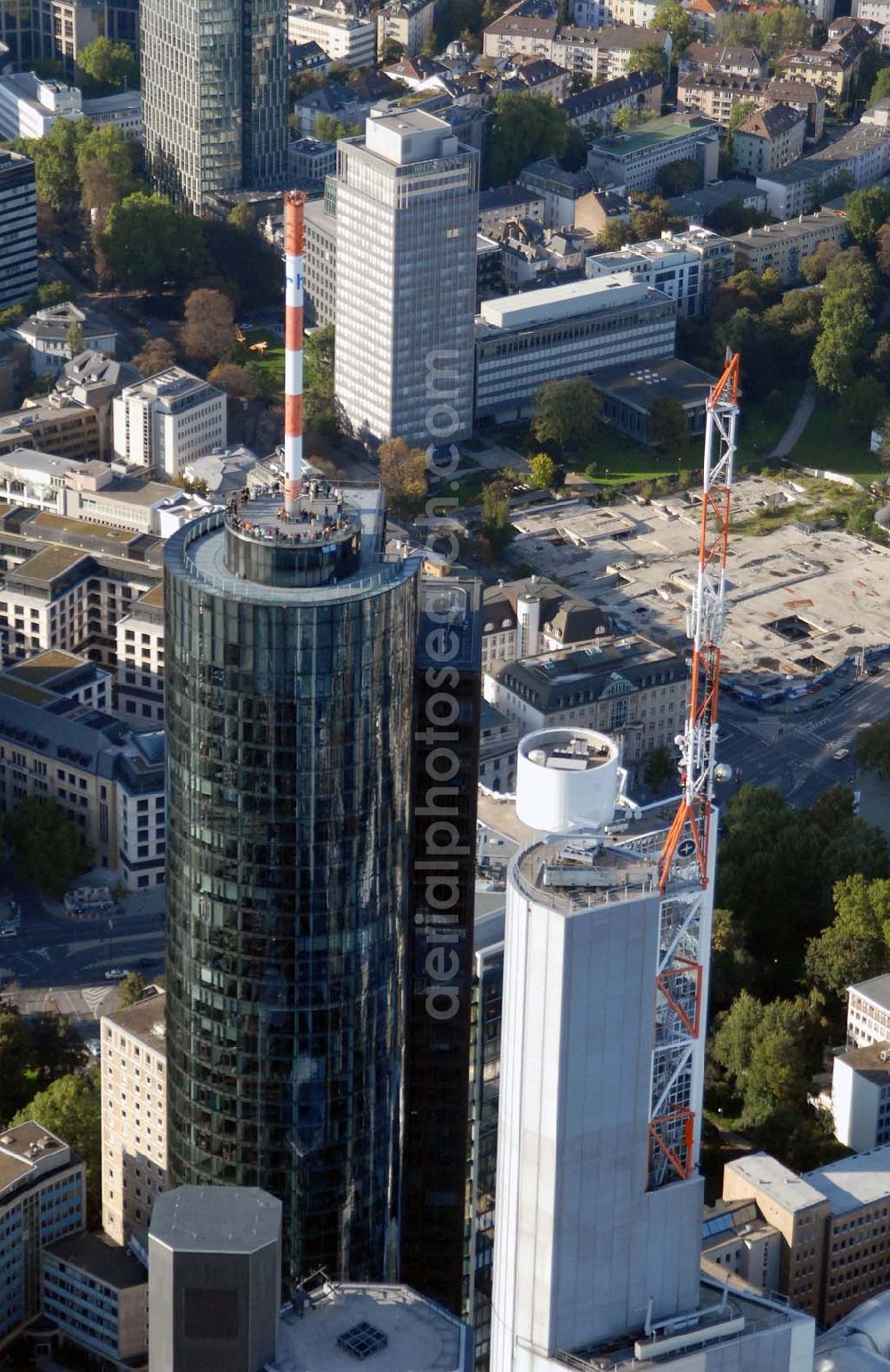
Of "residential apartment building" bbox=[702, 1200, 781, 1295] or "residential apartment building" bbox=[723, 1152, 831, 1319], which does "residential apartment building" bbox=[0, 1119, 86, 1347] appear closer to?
"residential apartment building" bbox=[702, 1200, 781, 1295]

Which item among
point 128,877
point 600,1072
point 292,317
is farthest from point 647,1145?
point 128,877

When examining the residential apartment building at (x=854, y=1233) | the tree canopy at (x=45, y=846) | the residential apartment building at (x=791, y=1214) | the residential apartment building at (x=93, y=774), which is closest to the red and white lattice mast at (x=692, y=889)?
the residential apartment building at (x=791, y=1214)

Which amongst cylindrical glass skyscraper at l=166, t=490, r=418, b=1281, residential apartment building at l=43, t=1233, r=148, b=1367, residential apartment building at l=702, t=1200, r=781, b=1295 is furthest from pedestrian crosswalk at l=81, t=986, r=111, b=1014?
cylindrical glass skyscraper at l=166, t=490, r=418, b=1281

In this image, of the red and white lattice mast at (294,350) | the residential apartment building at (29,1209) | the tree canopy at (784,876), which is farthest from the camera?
the tree canopy at (784,876)

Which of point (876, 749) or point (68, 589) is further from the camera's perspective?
point (68, 589)

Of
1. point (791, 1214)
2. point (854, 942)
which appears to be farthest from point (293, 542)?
point (854, 942)

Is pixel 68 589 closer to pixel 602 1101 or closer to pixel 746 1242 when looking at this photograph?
pixel 746 1242

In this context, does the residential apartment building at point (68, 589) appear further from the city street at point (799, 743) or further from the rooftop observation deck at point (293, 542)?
the rooftop observation deck at point (293, 542)
